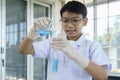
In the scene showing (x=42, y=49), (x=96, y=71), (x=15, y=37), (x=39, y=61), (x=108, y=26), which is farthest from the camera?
(x=108, y=26)

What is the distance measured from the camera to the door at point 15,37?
3629 millimetres

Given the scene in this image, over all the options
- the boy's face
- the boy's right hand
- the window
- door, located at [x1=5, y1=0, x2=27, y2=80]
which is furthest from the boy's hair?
the window

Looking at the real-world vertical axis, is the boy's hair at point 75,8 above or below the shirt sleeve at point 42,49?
above

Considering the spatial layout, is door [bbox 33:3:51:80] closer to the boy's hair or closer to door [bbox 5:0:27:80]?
door [bbox 5:0:27:80]

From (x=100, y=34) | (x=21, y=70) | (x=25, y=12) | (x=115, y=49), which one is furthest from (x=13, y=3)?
(x=115, y=49)

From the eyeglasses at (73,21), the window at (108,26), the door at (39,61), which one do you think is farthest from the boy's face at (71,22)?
the window at (108,26)

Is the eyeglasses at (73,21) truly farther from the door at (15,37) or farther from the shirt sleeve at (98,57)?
the door at (15,37)

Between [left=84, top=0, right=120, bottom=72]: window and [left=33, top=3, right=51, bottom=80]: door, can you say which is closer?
[left=33, top=3, right=51, bottom=80]: door

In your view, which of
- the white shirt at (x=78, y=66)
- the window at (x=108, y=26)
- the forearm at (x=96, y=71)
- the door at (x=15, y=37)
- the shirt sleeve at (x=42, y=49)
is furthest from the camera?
the window at (x=108, y=26)

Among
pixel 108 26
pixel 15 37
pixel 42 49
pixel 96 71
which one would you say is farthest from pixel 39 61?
pixel 96 71

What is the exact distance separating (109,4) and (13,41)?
236 centimetres

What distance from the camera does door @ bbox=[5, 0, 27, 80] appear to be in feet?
11.9

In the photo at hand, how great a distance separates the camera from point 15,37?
377cm

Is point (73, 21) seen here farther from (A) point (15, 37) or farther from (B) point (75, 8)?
(A) point (15, 37)
